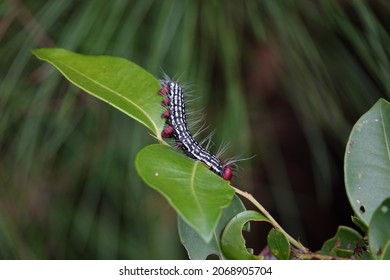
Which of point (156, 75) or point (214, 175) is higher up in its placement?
point (214, 175)

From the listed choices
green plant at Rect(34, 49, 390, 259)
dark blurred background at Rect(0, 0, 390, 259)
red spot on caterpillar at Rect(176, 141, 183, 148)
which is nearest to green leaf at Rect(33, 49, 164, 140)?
green plant at Rect(34, 49, 390, 259)

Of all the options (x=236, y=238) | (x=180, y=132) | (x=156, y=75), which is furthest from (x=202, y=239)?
(x=156, y=75)

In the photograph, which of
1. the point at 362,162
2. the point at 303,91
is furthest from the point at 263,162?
the point at 362,162

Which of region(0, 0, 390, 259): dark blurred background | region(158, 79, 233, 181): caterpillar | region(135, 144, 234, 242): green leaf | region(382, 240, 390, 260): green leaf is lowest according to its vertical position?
region(0, 0, 390, 259): dark blurred background

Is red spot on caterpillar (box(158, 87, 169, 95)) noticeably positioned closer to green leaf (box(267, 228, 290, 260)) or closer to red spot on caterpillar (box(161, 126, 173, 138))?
red spot on caterpillar (box(161, 126, 173, 138))

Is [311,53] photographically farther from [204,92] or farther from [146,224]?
[146,224]

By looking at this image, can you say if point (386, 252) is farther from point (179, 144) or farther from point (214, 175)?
point (179, 144)
